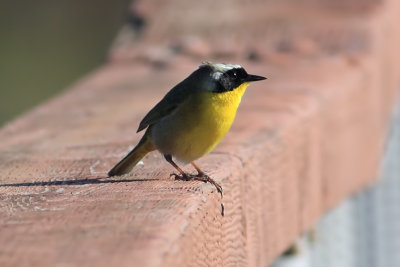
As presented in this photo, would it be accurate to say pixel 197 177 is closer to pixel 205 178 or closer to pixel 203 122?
pixel 205 178

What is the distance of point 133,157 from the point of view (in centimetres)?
346

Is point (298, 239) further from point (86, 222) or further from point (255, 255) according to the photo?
point (86, 222)

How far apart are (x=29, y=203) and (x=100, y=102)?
6.62ft

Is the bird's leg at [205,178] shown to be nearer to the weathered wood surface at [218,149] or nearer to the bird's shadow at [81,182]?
the weathered wood surface at [218,149]

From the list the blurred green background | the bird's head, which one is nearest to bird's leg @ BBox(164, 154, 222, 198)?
the bird's head

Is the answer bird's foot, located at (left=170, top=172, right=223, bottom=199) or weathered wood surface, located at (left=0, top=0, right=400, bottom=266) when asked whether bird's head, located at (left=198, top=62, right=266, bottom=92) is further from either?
bird's foot, located at (left=170, top=172, right=223, bottom=199)

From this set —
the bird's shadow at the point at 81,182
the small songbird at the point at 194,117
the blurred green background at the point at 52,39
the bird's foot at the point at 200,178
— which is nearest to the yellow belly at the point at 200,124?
the small songbird at the point at 194,117

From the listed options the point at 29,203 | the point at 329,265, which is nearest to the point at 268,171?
the point at 29,203

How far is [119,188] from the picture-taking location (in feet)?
9.73

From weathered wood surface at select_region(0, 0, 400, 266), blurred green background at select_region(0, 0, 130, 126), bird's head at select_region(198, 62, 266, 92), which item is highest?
bird's head at select_region(198, 62, 266, 92)

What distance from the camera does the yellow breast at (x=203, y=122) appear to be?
3.32m

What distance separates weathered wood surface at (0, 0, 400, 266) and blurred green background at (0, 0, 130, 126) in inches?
211

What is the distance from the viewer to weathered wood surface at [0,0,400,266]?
2.38 metres

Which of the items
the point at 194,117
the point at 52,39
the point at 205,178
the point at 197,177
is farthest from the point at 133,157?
the point at 52,39
